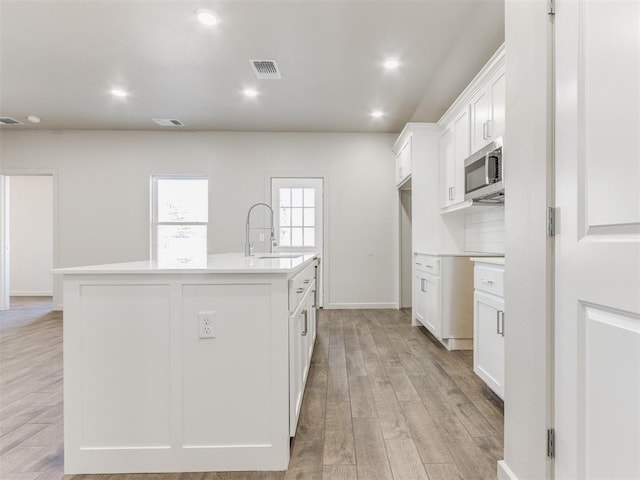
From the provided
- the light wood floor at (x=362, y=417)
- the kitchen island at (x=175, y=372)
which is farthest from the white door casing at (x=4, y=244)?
the kitchen island at (x=175, y=372)

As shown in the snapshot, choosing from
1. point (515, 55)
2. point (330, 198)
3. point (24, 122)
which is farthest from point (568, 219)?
point (24, 122)

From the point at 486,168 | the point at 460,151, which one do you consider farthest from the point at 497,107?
the point at 460,151

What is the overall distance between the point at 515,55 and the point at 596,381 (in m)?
1.20

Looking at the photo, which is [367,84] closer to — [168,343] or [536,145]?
[536,145]

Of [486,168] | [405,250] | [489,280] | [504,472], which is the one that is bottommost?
[504,472]

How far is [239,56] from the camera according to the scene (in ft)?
10.6

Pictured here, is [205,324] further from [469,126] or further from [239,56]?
[469,126]

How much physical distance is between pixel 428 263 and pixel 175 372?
114 inches

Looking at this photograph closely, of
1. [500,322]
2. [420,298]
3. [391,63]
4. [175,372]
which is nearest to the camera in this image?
[175,372]

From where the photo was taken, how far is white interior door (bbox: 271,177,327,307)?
549 cm

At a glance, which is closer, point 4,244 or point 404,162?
point 404,162

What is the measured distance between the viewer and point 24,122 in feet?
16.7

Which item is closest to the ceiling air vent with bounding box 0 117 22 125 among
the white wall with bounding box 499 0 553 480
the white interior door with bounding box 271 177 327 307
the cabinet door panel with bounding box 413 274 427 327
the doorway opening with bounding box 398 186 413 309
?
the white interior door with bounding box 271 177 327 307

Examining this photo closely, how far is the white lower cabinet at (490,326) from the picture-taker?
85.1 inches
